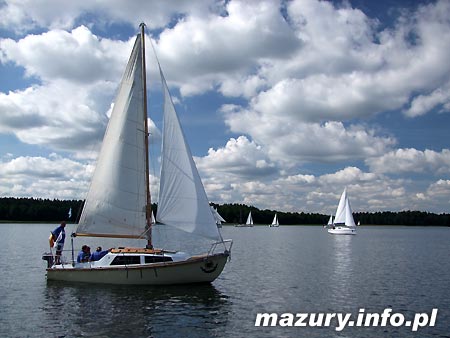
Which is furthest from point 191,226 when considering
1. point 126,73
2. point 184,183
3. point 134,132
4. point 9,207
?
point 9,207

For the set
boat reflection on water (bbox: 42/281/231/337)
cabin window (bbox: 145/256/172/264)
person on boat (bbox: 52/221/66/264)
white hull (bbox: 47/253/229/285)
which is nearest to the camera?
boat reflection on water (bbox: 42/281/231/337)

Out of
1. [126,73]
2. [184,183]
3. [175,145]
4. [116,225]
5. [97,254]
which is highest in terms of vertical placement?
[126,73]

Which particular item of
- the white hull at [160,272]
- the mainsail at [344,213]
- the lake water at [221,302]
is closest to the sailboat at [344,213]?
the mainsail at [344,213]

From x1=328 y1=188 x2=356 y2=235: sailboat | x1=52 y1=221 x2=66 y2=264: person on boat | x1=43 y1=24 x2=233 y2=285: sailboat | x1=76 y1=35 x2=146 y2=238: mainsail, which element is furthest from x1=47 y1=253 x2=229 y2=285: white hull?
x1=328 y1=188 x2=356 y2=235: sailboat

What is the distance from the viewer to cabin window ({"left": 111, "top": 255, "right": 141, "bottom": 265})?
30.8 m

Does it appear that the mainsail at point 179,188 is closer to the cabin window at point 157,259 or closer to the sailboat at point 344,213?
the cabin window at point 157,259

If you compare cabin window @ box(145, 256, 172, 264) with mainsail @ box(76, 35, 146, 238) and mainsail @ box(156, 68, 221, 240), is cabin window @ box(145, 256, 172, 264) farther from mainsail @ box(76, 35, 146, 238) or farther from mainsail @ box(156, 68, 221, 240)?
mainsail @ box(156, 68, 221, 240)

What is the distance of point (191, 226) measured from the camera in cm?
3008

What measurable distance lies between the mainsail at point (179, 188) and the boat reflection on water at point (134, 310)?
14.1 feet

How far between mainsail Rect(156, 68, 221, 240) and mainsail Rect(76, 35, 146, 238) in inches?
82.6

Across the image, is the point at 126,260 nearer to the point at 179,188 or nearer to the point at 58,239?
the point at 58,239

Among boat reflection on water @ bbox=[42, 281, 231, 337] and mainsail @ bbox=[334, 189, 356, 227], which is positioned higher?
mainsail @ bbox=[334, 189, 356, 227]

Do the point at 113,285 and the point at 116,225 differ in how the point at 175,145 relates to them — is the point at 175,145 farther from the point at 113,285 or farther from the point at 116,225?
the point at 113,285

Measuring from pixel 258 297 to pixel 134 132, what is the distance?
45.0 ft
